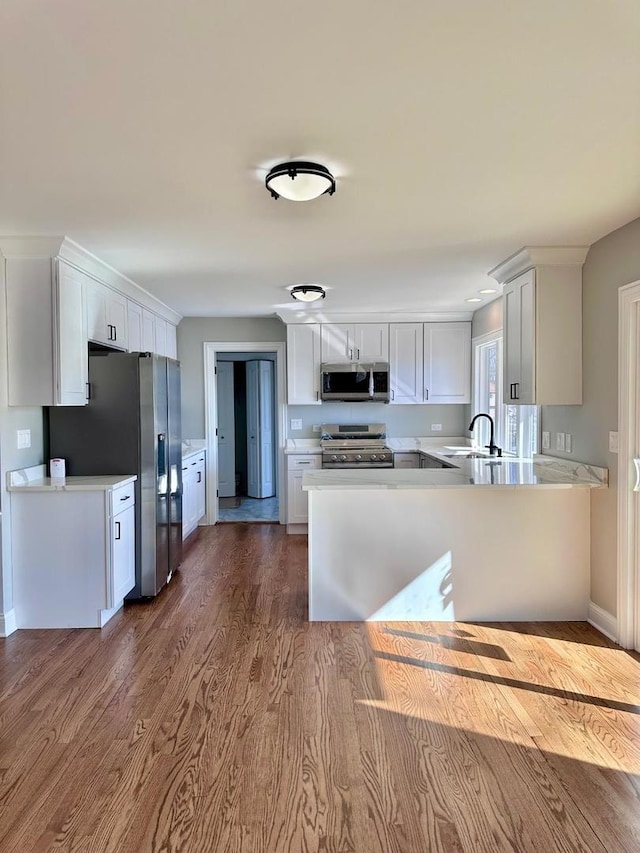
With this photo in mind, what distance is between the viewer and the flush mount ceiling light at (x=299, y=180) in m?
2.20

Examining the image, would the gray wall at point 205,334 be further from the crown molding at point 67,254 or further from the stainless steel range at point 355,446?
the crown molding at point 67,254

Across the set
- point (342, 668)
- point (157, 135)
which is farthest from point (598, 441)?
point (157, 135)

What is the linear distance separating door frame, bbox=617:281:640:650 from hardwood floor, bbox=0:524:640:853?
0.21 m

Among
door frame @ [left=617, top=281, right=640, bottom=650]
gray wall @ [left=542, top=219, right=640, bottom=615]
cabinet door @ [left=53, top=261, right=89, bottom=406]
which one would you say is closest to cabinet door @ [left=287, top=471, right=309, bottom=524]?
cabinet door @ [left=53, top=261, right=89, bottom=406]

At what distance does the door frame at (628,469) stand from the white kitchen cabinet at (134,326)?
140 inches

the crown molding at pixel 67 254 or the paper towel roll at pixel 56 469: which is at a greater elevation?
the crown molding at pixel 67 254

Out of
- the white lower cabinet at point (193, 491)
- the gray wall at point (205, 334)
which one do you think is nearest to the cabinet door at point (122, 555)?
the white lower cabinet at point (193, 491)

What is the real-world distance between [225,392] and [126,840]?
6768 mm

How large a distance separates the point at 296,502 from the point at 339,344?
1764 mm

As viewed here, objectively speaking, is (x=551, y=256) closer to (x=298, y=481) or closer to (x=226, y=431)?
(x=298, y=481)

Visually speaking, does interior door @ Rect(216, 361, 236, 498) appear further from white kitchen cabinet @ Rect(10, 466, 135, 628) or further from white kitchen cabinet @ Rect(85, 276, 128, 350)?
white kitchen cabinet @ Rect(10, 466, 135, 628)

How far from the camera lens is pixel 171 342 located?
6000 millimetres

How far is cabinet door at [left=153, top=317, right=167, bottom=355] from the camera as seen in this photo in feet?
17.6

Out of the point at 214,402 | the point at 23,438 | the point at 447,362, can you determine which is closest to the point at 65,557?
the point at 23,438
